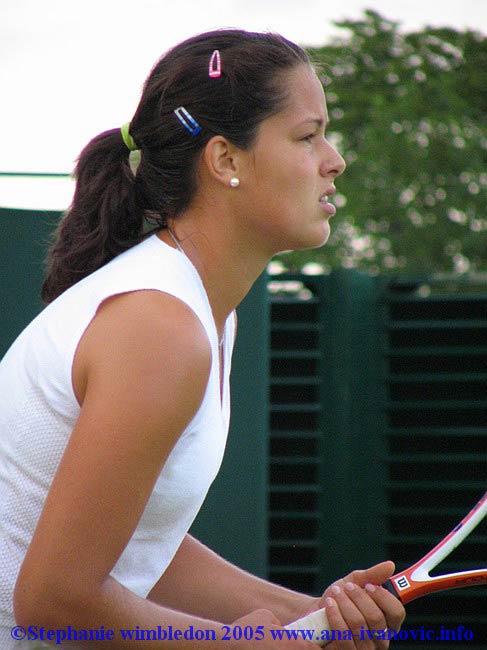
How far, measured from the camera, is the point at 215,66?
2.05m

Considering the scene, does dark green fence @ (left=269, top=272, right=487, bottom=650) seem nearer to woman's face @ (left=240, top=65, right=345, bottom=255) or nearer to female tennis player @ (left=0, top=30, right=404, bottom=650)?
female tennis player @ (left=0, top=30, right=404, bottom=650)

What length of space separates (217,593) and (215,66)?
1.09m

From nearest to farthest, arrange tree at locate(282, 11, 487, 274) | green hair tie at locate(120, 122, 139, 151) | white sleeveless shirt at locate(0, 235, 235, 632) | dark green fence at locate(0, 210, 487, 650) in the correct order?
1. white sleeveless shirt at locate(0, 235, 235, 632)
2. green hair tie at locate(120, 122, 139, 151)
3. dark green fence at locate(0, 210, 487, 650)
4. tree at locate(282, 11, 487, 274)

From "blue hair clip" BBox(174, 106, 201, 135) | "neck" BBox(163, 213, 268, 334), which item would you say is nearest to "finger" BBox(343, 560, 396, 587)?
"neck" BBox(163, 213, 268, 334)

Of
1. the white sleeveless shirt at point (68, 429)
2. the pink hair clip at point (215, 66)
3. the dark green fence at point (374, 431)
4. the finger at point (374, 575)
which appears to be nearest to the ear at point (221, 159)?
the pink hair clip at point (215, 66)

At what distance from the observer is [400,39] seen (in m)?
16.2

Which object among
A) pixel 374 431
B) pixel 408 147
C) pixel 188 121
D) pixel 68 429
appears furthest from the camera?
pixel 408 147

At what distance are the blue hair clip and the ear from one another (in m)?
0.03

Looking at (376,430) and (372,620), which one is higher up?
(372,620)

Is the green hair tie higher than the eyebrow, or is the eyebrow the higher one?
the eyebrow

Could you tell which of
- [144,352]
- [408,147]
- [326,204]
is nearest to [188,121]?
[326,204]

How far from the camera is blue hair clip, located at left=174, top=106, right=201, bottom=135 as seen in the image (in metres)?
2.06

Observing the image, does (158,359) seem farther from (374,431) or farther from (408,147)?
(408,147)

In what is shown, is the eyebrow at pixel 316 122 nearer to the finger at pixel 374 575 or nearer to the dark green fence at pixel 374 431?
the finger at pixel 374 575
